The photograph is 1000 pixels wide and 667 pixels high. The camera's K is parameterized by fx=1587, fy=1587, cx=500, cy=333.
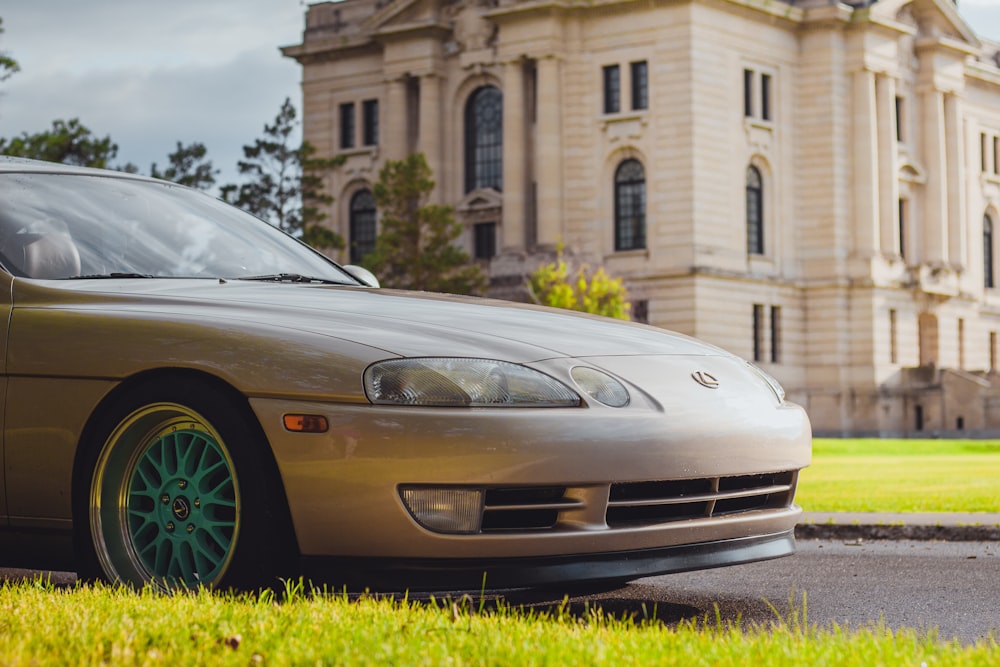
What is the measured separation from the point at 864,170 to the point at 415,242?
64.3ft

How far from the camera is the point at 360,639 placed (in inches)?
175

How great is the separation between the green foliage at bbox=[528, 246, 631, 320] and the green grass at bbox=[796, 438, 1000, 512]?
13.6 m

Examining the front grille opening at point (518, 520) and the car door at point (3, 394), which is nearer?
the front grille opening at point (518, 520)

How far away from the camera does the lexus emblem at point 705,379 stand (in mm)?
6031

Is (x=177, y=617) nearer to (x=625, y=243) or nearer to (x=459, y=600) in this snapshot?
(x=459, y=600)

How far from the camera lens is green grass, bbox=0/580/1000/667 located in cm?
423

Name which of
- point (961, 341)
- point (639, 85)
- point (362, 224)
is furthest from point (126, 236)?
point (961, 341)

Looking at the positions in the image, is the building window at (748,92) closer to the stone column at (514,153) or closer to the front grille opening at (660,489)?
the stone column at (514,153)

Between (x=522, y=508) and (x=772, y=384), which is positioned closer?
(x=522, y=508)

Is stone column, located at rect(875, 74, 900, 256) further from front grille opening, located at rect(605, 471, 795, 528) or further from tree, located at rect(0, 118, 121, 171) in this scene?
front grille opening, located at rect(605, 471, 795, 528)

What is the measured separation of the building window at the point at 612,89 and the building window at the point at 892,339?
47.6 ft

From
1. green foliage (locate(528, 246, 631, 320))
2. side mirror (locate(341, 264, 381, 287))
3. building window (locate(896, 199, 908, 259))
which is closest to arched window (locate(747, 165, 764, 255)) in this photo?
green foliage (locate(528, 246, 631, 320))

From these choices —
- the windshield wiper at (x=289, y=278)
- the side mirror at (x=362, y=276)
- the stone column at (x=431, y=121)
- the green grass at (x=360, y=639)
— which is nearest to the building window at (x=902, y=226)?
the stone column at (x=431, y=121)

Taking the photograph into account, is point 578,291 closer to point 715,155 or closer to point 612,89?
point 715,155
